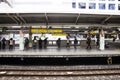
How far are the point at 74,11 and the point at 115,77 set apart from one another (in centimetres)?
675

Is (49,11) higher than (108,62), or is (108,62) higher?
(49,11)

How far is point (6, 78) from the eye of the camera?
11180mm

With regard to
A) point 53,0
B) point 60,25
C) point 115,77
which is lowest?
point 115,77

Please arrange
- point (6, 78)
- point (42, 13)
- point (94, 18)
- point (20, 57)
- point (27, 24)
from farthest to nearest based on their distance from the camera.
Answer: point (27, 24), point (94, 18), point (42, 13), point (20, 57), point (6, 78)

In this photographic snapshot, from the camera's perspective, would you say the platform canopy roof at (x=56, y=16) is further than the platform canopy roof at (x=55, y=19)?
No

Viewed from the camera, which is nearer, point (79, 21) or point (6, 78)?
point (6, 78)

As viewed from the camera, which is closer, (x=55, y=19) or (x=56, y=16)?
(x=56, y=16)

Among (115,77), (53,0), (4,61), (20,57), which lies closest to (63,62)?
(20,57)

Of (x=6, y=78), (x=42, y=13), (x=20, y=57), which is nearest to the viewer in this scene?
(x=6, y=78)

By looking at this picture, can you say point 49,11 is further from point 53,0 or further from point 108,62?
point 53,0

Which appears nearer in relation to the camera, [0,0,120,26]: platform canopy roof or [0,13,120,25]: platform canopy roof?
[0,0,120,26]: platform canopy roof

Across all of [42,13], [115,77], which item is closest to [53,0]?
[42,13]

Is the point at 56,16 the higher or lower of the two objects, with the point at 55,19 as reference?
higher

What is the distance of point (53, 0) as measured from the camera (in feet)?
157
